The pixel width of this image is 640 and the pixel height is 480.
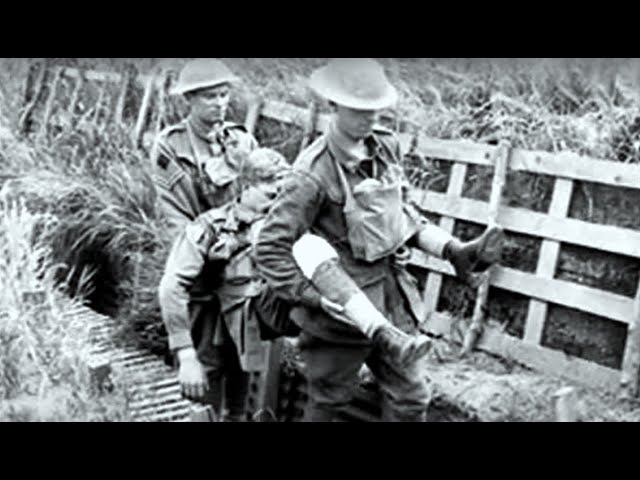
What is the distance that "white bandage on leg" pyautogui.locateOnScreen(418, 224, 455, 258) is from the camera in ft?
8.43

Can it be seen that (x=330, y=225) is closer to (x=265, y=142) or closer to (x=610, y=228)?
(x=610, y=228)

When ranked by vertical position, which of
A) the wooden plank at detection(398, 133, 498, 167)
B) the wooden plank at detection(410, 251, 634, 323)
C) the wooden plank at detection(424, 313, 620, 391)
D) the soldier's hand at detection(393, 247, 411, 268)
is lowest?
the wooden plank at detection(424, 313, 620, 391)

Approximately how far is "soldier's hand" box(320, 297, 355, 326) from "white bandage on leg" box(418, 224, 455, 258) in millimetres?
338

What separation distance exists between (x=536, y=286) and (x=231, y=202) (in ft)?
3.30

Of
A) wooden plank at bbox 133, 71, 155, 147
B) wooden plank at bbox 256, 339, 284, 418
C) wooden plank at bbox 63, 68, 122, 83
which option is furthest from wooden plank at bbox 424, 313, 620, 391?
wooden plank at bbox 63, 68, 122, 83

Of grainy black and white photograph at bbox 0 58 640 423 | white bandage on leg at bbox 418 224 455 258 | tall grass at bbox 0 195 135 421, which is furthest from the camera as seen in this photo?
tall grass at bbox 0 195 135 421

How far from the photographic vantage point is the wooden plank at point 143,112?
3773 mm

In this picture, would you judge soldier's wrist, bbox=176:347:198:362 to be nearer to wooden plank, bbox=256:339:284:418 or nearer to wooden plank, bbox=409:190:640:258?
wooden plank, bbox=256:339:284:418

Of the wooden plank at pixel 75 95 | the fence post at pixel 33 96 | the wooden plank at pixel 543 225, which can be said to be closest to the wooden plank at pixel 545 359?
the wooden plank at pixel 543 225

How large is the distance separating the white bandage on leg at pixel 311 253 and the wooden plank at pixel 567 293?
0.98 meters

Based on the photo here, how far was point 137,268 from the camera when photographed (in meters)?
3.84

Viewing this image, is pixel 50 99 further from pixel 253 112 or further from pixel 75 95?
pixel 253 112

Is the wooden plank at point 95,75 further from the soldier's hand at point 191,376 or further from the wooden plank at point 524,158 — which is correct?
the soldier's hand at point 191,376

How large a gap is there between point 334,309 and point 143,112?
1.93 m
